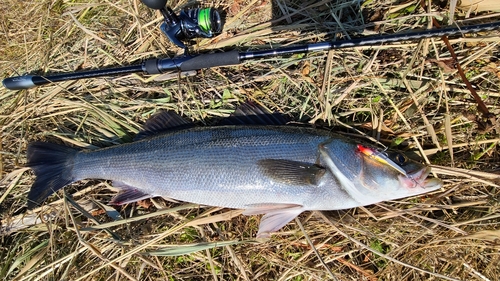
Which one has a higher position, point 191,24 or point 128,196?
point 191,24

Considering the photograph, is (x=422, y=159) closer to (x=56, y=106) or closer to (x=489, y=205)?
(x=489, y=205)

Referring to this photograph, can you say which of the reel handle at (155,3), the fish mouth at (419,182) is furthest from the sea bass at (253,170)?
the reel handle at (155,3)

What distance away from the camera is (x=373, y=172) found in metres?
2.54

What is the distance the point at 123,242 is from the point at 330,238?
1.85 metres

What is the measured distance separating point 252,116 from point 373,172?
3.83ft

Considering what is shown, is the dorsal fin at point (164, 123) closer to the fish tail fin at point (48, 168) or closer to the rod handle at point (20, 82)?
the fish tail fin at point (48, 168)

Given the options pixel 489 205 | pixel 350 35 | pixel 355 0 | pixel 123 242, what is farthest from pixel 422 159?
pixel 123 242

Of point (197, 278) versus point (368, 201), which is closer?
point (368, 201)

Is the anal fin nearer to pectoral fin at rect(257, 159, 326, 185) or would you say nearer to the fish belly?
the fish belly

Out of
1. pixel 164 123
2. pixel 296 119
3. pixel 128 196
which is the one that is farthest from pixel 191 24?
pixel 128 196

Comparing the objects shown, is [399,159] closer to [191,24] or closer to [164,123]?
[164,123]

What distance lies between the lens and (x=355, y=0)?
10.5ft

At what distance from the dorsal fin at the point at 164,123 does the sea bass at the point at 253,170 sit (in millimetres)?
133

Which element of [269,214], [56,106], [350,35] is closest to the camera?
[269,214]
